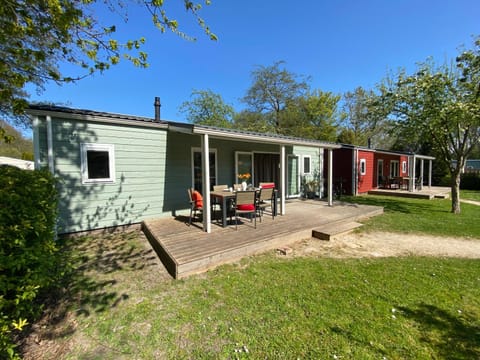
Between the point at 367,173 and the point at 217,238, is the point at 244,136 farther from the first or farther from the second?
the point at 367,173

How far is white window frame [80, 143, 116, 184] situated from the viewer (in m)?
5.14

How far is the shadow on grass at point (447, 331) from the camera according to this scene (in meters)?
2.05

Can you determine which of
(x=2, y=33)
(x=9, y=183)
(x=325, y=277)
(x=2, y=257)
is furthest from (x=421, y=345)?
(x=2, y=33)

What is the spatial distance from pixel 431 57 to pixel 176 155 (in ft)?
31.7

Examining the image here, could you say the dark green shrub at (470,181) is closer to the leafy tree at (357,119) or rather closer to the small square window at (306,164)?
the leafy tree at (357,119)

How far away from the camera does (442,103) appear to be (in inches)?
299

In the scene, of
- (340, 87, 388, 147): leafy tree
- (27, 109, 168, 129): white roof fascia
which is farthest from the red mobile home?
(27, 109, 168, 129): white roof fascia

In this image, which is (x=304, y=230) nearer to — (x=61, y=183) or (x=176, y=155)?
(x=176, y=155)

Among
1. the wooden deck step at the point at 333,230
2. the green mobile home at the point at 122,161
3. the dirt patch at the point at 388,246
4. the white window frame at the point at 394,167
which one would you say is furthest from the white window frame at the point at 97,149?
the white window frame at the point at 394,167

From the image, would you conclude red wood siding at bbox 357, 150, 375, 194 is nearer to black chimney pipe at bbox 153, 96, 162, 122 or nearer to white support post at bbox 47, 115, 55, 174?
black chimney pipe at bbox 153, 96, 162, 122

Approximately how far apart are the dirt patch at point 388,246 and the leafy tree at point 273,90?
16.2 m

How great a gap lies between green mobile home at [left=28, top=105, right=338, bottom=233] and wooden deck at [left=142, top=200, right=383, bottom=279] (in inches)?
22.2

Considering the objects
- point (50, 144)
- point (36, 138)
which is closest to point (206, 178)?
point (50, 144)

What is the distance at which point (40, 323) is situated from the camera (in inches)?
96.1
